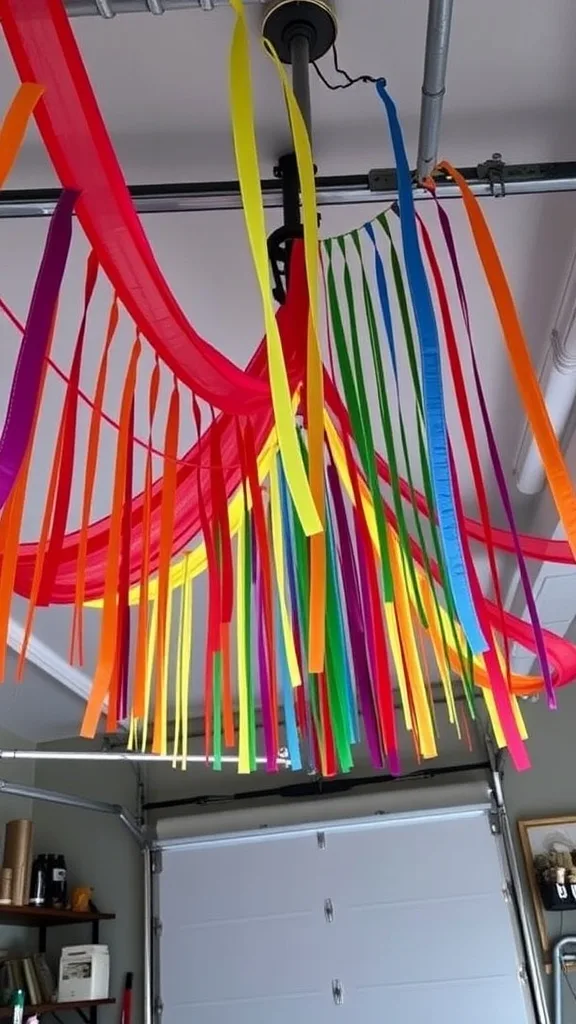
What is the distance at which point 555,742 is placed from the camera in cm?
482

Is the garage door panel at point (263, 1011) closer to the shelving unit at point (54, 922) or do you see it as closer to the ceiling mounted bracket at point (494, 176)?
the shelving unit at point (54, 922)

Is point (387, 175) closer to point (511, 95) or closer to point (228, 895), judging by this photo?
point (511, 95)

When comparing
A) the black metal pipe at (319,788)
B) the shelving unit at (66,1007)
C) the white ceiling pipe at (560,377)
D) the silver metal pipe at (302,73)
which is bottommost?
the shelving unit at (66,1007)

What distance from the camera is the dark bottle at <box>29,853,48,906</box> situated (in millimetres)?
4582

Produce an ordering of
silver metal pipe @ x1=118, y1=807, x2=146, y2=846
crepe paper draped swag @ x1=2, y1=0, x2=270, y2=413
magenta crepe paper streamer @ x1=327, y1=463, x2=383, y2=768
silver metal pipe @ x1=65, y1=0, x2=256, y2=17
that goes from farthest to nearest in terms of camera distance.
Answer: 1. silver metal pipe @ x1=118, y1=807, x2=146, y2=846
2. magenta crepe paper streamer @ x1=327, y1=463, x2=383, y2=768
3. silver metal pipe @ x1=65, y1=0, x2=256, y2=17
4. crepe paper draped swag @ x1=2, y1=0, x2=270, y2=413

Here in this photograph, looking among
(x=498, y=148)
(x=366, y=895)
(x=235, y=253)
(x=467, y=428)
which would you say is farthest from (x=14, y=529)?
(x=366, y=895)

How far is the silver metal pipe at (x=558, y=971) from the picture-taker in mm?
4164

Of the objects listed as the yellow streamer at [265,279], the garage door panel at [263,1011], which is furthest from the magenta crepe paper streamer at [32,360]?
the garage door panel at [263,1011]

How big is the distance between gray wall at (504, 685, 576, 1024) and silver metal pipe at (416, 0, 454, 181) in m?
4.18

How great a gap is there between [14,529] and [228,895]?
4.37 m

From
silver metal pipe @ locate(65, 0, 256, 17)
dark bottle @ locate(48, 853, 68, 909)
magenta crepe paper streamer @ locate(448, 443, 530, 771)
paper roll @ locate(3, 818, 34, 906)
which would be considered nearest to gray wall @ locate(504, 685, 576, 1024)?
dark bottle @ locate(48, 853, 68, 909)

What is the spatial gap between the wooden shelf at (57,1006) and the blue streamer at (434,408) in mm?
4153

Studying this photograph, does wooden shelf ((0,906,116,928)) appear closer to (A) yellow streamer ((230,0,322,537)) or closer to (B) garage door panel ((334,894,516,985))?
(B) garage door panel ((334,894,516,985))

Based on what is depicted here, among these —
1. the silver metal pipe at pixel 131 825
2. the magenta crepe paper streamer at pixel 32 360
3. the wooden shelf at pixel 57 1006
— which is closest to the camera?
the magenta crepe paper streamer at pixel 32 360
